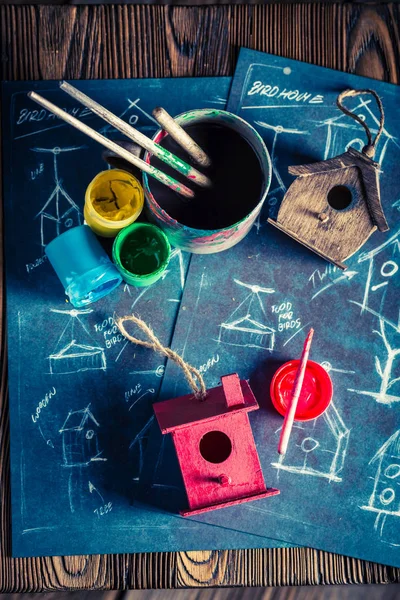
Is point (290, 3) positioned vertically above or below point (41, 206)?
above

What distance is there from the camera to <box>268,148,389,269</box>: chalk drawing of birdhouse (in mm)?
828

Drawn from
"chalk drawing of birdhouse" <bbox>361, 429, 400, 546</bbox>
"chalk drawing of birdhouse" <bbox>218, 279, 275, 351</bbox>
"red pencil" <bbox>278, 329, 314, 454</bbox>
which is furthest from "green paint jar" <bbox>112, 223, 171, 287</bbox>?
"chalk drawing of birdhouse" <bbox>361, 429, 400, 546</bbox>

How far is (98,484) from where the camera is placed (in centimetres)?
84

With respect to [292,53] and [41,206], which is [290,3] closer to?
[292,53]

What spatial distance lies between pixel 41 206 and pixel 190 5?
1.22ft

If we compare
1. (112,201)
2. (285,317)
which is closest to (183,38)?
(112,201)

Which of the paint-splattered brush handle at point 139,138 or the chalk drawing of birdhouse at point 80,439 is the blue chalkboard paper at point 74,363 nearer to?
the chalk drawing of birdhouse at point 80,439

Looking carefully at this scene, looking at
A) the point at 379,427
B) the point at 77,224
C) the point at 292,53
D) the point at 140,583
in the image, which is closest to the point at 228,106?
the point at 292,53

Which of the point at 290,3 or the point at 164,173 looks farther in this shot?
the point at 290,3

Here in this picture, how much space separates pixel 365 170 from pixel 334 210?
71 millimetres

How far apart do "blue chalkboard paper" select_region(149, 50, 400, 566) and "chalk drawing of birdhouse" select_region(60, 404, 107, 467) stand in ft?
0.38

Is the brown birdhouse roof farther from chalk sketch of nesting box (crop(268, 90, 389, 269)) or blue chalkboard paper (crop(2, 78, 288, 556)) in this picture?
blue chalkboard paper (crop(2, 78, 288, 556))

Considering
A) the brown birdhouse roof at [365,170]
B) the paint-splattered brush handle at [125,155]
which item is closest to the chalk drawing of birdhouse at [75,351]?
the paint-splattered brush handle at [125,155]

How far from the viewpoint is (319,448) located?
2.79 ft
